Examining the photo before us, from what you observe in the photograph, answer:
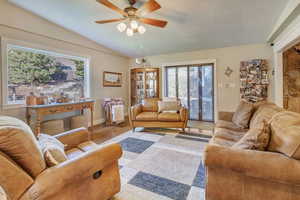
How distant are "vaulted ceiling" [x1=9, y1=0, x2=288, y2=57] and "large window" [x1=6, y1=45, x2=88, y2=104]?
2.73ft

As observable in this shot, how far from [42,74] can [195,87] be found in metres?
4.33

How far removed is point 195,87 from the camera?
493 centimetres

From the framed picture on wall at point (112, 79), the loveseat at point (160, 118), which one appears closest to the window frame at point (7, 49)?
the framed picture on wall at point (112, 79)

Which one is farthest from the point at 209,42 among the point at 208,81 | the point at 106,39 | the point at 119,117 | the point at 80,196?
the point at 80,196

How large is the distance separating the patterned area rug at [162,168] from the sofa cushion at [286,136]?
872 millimetres

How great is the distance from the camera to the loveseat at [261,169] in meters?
1.07

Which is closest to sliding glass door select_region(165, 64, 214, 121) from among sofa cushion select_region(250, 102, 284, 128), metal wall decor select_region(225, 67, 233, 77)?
metal wall decor select_region(225, 67, 233, 77)

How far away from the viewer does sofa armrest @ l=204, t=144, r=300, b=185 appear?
1.05m

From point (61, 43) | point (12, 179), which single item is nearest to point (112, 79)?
point (61, 43)

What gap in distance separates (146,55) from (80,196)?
4.94 metres

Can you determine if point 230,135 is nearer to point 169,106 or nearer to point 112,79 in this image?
point 169,106

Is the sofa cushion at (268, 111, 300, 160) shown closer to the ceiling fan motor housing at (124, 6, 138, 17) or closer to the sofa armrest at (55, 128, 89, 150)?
the sofa armrest at (55, 128, 89, 150)

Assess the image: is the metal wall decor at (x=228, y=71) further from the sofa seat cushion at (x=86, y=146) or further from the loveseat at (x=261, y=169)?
the sofa seat cushion at (x=86, y=146)

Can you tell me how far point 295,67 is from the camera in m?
3.92
